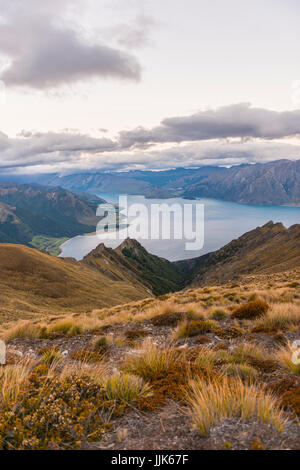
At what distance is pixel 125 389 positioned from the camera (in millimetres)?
4379

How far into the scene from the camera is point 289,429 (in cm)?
329

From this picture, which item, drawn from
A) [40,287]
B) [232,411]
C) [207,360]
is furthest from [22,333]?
[40,287]

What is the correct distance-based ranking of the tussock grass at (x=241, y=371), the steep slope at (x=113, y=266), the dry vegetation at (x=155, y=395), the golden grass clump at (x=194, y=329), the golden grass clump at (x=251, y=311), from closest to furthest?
the dry vegetation at (x=155, y=395)
the tussock grass at (x=241, y=371)
the golden grass clump at (x=194, y=329)
the golden grass clump at (x=251, y=311)
the steep slope at (x=113, y=266)

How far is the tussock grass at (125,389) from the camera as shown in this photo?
14.1ft

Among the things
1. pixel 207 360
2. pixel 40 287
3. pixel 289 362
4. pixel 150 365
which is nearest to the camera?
pixel 150 365

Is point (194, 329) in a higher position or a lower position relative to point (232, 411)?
lower

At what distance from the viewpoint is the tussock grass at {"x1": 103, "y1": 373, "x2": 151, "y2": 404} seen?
169 inches

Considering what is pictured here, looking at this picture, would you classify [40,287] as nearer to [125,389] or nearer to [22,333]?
[22,333]

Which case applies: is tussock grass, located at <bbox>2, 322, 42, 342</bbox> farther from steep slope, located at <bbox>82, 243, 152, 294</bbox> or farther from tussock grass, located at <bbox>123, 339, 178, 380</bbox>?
steep slope, located at <bbox>82, 243, 152, 294</bbox>

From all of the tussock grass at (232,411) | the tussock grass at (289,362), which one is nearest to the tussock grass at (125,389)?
the tussock grass at (232,411)

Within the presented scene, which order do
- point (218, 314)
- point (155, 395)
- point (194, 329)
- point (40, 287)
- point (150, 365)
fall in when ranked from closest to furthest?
1. point (155, 395)
2. point (150, 365)
3. point (194, 329)
4. point (218, 314)
5. point (40, 287)

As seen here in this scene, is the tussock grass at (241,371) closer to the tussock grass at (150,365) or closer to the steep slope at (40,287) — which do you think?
the tussock grass at (150,365)
